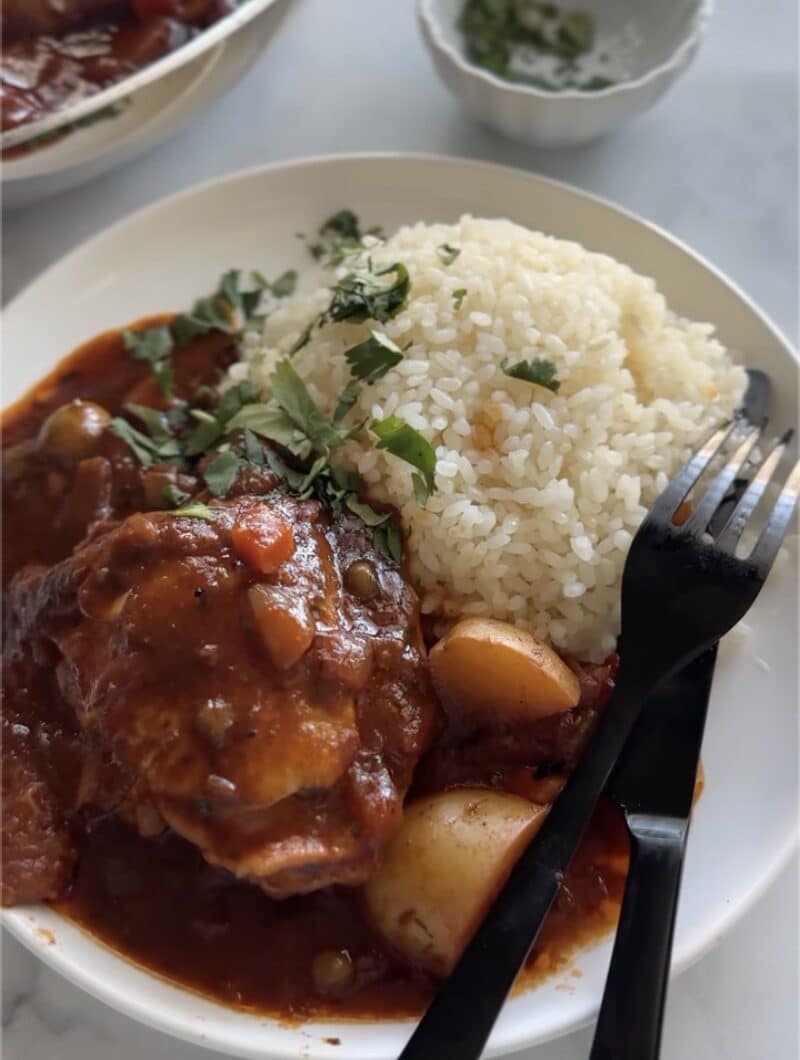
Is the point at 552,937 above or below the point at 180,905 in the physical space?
below

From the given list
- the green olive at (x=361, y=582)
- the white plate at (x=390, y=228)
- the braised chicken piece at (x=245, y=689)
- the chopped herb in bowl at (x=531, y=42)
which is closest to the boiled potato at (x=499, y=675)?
the braised chicken piece at (x=245, y=689)

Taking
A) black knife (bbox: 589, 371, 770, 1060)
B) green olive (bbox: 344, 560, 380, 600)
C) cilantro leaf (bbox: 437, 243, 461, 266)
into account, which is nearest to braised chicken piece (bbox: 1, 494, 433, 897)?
green olive (bbox: 344, 560, 380, 600)

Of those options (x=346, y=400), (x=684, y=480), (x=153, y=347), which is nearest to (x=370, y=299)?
(x=346, y=400)

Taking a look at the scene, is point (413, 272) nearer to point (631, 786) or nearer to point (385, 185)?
point (385, 185)

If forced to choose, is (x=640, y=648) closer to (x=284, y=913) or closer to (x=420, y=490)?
(x=420, y=490)

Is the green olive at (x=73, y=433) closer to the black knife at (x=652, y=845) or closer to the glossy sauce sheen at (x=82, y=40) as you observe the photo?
the glossy sauce sheen at (x=82, y=40)

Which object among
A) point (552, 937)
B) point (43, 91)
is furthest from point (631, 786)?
point (43, 91)
